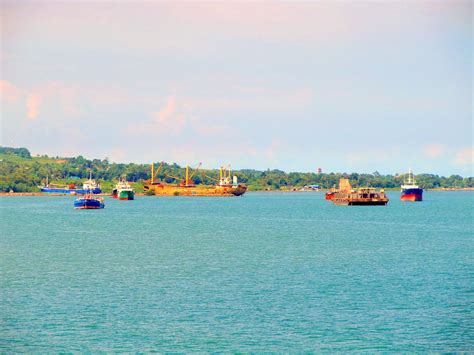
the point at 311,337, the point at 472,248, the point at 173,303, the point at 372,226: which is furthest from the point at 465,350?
the point at 372,226

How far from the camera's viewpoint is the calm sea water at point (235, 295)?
47.8 meters

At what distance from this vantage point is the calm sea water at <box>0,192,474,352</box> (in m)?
47.8

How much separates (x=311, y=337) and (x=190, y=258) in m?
42.5

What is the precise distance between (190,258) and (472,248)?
4457cm

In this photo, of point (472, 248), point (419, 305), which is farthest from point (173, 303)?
point (472, 248)

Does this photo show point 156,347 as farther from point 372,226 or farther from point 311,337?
point 372,226

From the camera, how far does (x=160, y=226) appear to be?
154 metres

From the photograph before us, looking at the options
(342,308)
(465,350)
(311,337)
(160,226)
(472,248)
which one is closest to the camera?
(465,350)

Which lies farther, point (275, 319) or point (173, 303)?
point (173, 303)

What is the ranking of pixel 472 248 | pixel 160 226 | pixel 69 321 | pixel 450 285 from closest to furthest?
pixel 69 321, pixel 450 285, pixel 472 248, pixel 160 226

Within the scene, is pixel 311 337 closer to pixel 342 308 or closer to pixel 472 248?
pixel 342 308

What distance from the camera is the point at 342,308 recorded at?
186ft

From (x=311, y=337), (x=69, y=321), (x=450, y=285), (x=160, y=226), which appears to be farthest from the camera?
(x=160, y=226)

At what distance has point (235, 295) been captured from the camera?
61.8 m
